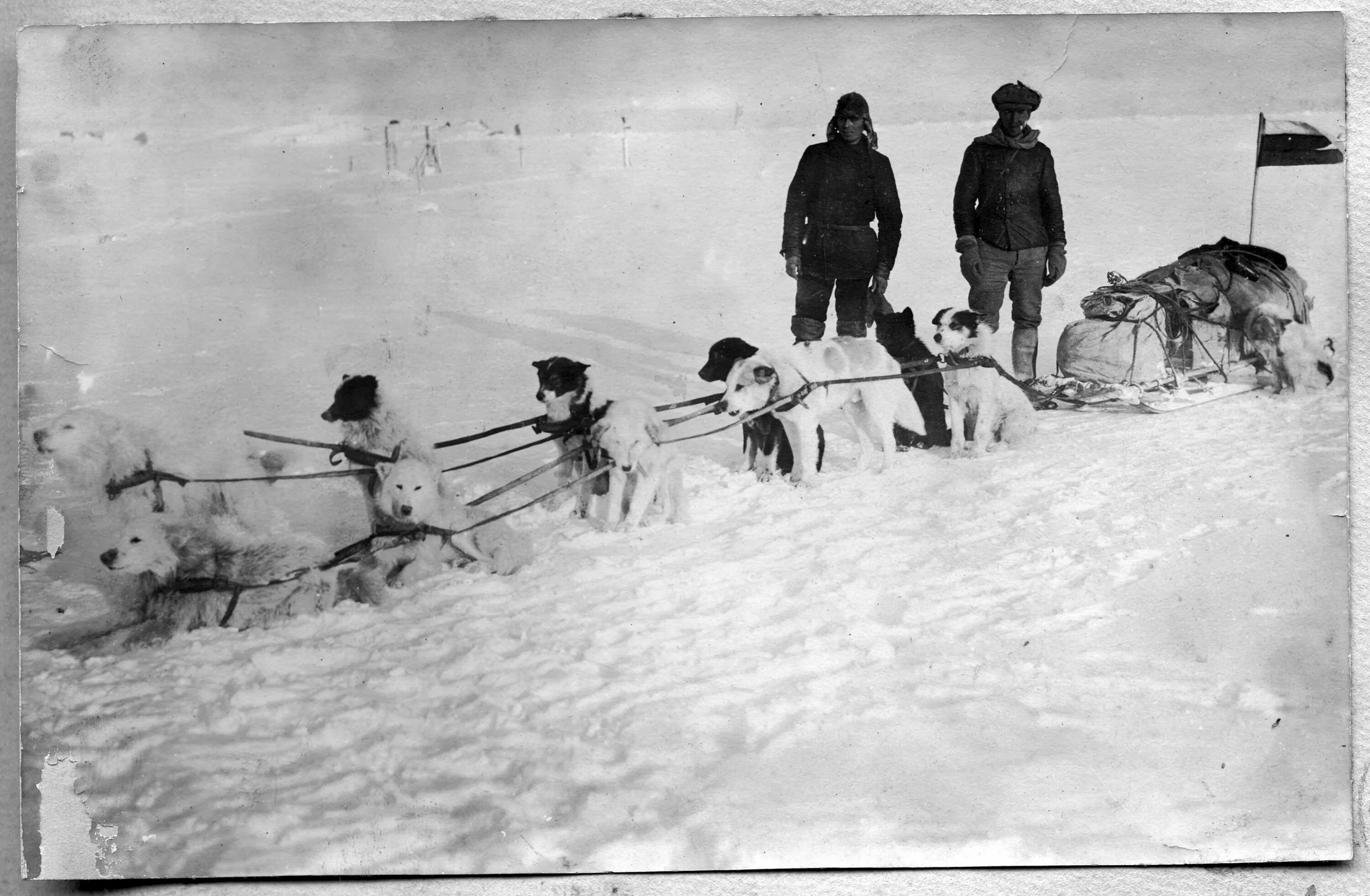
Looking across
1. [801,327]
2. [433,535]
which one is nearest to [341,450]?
[433,535]

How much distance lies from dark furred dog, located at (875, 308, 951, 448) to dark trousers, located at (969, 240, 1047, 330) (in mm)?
142

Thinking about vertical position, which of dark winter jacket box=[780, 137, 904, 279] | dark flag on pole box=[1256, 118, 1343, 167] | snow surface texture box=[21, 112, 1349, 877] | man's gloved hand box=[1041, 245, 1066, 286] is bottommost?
snow surface texture box=[21, 112, 1349, 877]

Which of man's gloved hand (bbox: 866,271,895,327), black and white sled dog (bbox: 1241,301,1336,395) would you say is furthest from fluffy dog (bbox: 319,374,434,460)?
black and white sled dog (bbox: 1241,301,1336,395)

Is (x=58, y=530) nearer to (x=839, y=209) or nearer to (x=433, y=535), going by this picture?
(x=433, y=535)

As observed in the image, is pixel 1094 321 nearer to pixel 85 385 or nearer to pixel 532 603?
pixel 532 603

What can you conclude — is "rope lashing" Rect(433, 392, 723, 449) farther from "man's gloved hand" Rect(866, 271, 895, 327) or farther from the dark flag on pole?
the dark flag on pole

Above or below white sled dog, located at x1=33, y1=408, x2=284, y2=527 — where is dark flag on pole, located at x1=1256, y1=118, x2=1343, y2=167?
above

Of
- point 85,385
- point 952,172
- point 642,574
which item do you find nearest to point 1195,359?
point 952,172

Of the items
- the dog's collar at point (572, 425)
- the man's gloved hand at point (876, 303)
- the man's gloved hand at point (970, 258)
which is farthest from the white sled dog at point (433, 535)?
the man's gloved hand at point (970, 258)

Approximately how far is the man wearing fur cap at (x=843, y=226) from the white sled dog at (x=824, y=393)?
0.04m

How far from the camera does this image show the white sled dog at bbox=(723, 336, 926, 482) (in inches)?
84.0

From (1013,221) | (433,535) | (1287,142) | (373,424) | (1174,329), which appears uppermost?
(1287,142)

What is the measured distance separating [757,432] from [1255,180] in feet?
3.91

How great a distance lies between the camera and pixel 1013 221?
2150 mm
